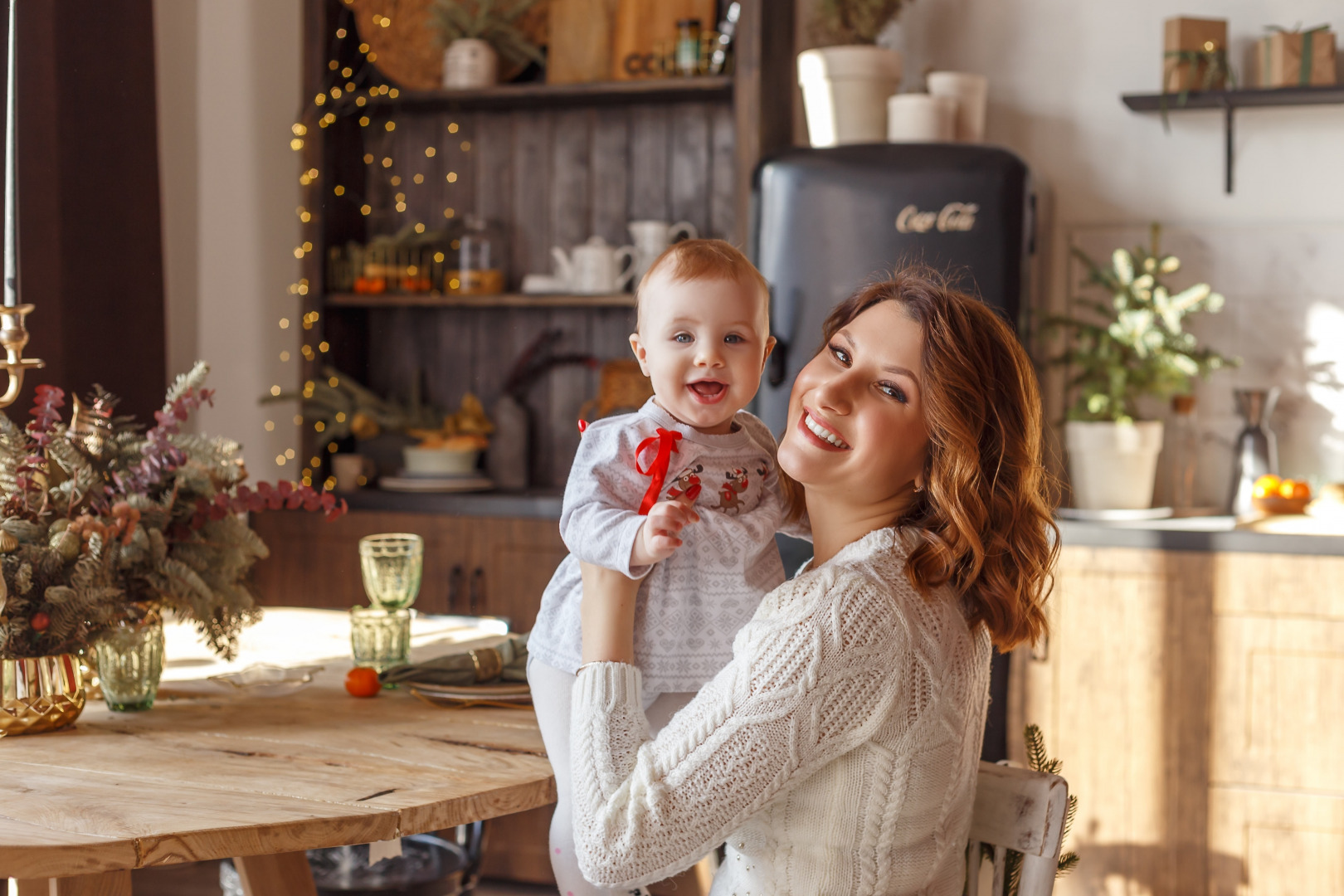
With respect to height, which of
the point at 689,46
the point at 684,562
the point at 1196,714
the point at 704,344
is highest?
the point at 689,46

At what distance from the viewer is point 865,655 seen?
106cm

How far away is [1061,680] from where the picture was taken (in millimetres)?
2920

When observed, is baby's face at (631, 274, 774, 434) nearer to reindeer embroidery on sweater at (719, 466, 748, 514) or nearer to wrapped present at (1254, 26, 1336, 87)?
reindeer embroidery on sweater at (719, 466, 748, 514)

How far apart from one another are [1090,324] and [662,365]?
7.17 feet

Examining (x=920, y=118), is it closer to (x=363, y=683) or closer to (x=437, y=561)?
(x=437, y=561)

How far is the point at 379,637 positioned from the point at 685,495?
605mm

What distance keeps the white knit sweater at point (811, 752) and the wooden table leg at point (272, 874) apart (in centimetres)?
77

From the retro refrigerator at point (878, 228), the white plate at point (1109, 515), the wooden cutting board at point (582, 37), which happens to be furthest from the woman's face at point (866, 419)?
the wooden cutting board at point (582, 37)

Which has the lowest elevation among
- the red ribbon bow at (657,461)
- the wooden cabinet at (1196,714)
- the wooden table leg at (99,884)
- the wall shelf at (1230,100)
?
the wooden cabinet at (1196,714)

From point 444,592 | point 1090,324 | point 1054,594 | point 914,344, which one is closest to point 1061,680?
point 1054,594

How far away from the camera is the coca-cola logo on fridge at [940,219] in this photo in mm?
2938

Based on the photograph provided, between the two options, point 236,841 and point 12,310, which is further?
point 12,310

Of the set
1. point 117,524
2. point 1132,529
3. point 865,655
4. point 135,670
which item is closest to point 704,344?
point 865,655

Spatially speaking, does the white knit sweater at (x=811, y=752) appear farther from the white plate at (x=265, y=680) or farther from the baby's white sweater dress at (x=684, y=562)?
the white plate at (x=265, y=680)
